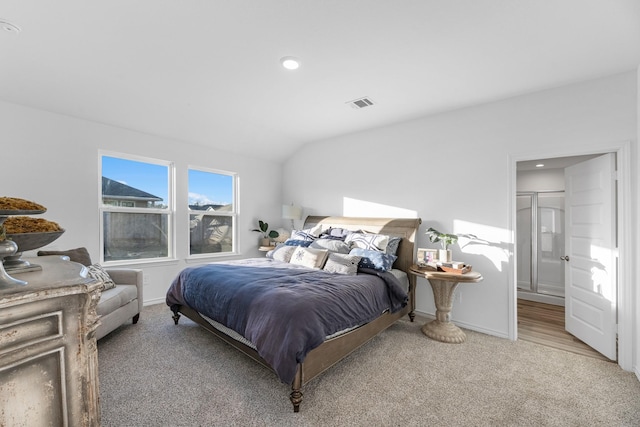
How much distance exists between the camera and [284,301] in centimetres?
213

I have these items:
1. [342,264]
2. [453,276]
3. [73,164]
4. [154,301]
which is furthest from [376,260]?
[73,164]

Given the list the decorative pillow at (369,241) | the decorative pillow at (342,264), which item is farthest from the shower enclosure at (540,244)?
the decorative pillow at (342,264)

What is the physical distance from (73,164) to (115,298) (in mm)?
1796

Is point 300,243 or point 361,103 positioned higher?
point 361,103

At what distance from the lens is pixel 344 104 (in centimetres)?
352

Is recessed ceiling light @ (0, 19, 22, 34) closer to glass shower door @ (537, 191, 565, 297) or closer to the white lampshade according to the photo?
the white lampshade

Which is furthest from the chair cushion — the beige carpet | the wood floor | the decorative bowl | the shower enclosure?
the shower enclosure

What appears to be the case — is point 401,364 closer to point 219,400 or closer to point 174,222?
point 219,400

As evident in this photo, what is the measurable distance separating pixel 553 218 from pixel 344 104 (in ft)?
13.5

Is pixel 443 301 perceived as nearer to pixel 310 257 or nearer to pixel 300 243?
pixel 310 257

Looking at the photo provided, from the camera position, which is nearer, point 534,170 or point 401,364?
point 401,364

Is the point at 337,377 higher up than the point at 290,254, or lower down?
lower down

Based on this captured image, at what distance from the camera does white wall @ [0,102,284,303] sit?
3.07 m

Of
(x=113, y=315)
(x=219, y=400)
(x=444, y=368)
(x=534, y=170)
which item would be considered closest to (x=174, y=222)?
(x=113, y=315)
